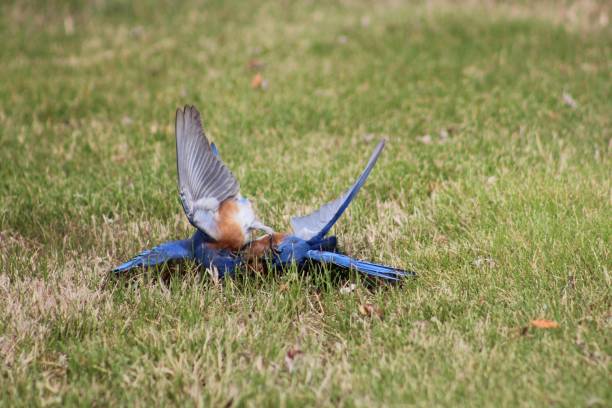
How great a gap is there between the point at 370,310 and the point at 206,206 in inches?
31.2

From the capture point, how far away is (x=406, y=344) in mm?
2709

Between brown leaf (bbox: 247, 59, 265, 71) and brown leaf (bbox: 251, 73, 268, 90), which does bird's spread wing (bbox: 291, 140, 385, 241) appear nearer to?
brown leaf (bbox: 251, 73, 268, 90)

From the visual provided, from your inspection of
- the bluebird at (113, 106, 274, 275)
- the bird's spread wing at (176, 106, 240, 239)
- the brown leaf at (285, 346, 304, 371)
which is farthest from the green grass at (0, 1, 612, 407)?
the bird's spread wing at (176, 106, 240, 239)

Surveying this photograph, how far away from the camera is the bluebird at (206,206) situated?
300 centimetres

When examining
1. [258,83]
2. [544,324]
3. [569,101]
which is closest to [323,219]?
[544,324]

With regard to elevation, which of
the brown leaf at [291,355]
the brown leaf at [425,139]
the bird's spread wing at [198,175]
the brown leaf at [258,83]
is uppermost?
the bird's spread wing at [198,175]

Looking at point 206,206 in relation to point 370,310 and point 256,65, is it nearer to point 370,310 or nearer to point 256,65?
point 370,310

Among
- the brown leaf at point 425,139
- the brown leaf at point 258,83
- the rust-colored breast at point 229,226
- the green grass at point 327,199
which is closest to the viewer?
the green grass at point 327,199

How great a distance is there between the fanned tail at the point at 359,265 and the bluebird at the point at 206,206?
23 cm

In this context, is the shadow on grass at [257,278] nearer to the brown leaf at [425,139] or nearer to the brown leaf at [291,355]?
Result: the brown leaf at [291,355]

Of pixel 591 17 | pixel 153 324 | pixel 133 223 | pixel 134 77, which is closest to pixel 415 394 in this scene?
pixel 153 324

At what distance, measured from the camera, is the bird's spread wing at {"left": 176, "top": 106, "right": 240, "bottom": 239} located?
9.84ft

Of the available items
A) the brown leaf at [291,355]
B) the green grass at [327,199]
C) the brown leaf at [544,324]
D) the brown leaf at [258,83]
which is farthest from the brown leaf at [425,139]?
the brown leaf at [291,355]

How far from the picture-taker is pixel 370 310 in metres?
2.96
